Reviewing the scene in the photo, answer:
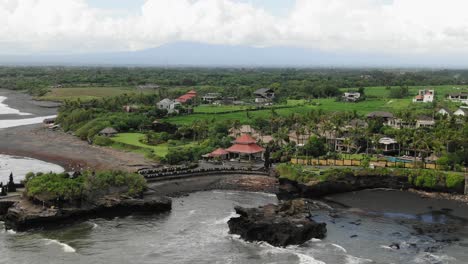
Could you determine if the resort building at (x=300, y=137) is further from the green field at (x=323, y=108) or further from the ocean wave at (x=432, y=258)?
the ocean wave at (x=432, y=258)

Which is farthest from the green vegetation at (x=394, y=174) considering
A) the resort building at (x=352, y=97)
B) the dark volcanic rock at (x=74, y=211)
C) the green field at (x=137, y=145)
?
the resort building at (x=352, y=97)

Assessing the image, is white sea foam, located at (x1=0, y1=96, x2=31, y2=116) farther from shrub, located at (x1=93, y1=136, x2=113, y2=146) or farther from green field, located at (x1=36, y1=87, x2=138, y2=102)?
shrub, located at (x1=93, y1=136, x2=113, y2=146)

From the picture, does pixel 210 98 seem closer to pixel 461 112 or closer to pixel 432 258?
pixel 461 112

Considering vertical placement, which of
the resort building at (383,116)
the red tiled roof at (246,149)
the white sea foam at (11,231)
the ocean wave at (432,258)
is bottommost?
the white sea foam at (11,231)

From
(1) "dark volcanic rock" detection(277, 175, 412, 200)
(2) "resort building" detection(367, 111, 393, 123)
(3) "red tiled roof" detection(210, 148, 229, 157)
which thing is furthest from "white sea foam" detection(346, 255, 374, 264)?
(2) "resort building" detection(367, 111, 393, 123)

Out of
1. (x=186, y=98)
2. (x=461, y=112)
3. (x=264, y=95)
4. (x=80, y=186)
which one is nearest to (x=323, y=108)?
(x=264, y=95)

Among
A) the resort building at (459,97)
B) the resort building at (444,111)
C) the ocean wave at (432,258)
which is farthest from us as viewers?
the resort building at (459,97)

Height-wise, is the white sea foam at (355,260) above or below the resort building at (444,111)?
below
